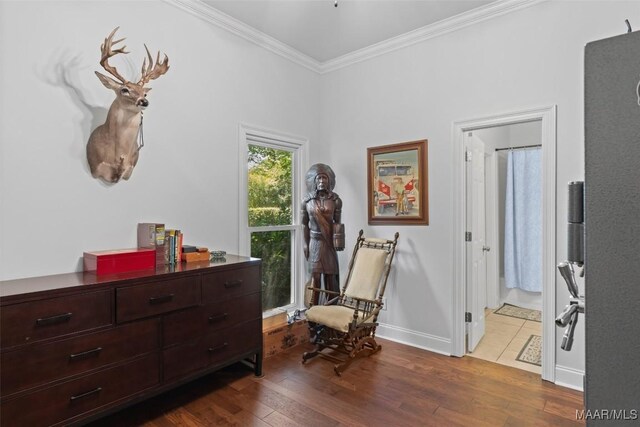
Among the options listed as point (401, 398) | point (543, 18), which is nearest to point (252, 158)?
point (401, 398)

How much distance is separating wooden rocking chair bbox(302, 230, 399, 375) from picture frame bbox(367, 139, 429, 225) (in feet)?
0.90

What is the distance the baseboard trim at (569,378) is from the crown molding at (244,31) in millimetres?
3672

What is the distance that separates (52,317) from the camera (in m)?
1.69

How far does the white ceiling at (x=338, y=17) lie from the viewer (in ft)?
9.40

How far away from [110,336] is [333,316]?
1.63m

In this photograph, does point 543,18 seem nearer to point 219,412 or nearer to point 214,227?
point 214,227

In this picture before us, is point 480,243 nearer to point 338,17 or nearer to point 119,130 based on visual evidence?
point 338,17

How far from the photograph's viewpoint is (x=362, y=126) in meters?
3.73

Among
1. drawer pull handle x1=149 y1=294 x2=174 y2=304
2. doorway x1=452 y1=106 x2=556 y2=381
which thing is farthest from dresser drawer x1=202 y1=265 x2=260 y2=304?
doorway x1=452 y1=106 x2=556 y2=381

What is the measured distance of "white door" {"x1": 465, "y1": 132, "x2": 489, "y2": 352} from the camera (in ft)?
10.4

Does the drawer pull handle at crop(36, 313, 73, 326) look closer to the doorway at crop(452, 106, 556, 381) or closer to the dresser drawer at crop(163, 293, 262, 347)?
the dresser drawer at crop(163, 293, 262, 347)

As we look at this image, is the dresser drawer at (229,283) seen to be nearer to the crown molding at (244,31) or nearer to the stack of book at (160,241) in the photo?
the stack of book at (160,241)

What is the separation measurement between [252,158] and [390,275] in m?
1.82

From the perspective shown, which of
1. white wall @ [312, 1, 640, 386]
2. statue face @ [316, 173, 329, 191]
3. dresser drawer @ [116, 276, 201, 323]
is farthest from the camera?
statue face @ [316, 173, 329, 191]
